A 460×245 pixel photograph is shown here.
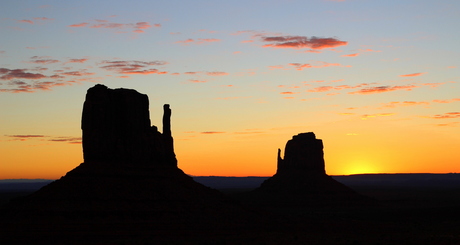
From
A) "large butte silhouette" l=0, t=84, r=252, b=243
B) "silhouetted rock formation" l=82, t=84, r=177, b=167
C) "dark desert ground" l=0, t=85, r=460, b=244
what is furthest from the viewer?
"silhouetted rock formation" l=82, t=84, r=177, b=167

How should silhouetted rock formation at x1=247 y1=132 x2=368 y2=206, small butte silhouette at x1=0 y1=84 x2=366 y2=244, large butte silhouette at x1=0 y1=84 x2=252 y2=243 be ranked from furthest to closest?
silhouetted rock formation at x1=247 y1=132 x2=368 y2=206
large butte silhouette at x1=0 y1=84 x2=252 y2=243
small butte silhouette at x1=0 y1=84 x2=366 y2=244

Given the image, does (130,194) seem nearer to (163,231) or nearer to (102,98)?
(163,231)

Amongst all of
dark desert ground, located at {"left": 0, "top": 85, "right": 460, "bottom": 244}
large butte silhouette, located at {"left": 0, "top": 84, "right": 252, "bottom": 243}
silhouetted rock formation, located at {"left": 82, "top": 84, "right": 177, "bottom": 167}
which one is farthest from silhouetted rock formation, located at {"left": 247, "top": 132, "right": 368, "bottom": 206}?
silhouetted rock formation, located at {"left": 82, "top": 84, "right": 177, "bottom": 167}

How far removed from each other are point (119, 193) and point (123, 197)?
69cm

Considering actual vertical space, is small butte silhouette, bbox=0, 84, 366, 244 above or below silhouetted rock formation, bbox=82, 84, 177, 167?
below

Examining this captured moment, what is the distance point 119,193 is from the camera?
85.1m

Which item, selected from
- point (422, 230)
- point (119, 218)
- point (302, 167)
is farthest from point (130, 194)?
point (302, 167)

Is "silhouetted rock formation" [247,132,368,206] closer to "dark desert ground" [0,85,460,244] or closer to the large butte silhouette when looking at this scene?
"dark desert ground" [0,85,460,244]

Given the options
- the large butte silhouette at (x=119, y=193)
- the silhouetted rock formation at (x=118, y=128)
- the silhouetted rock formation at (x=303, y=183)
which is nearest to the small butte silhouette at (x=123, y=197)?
the large butte silhouette at (x=119, y=193)

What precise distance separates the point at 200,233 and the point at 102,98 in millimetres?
21474

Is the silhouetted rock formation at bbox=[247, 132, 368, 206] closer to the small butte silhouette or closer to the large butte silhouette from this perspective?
the small butte silhouette

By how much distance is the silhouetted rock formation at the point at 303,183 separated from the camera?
15512 cm

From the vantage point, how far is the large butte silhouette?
80062mm

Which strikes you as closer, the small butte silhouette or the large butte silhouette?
the small butte silhouette
